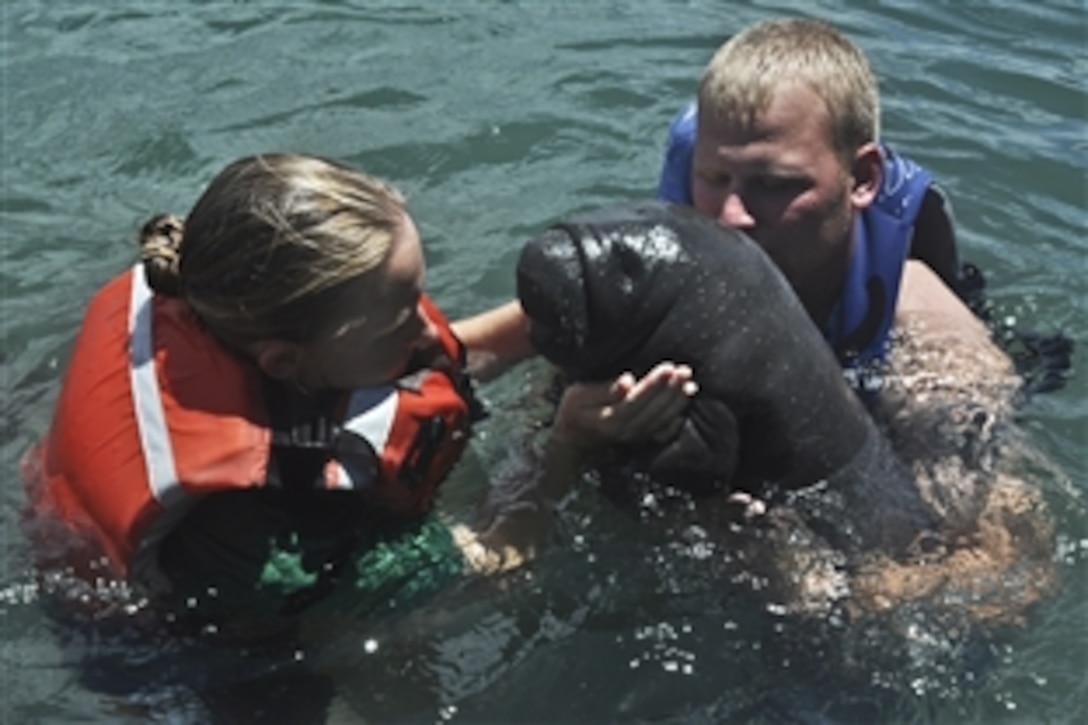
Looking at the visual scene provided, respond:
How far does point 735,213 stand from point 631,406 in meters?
0.84

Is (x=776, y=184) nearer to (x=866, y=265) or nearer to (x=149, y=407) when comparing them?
(x=866, y=265)

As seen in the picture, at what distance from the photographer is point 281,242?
3.69 metres

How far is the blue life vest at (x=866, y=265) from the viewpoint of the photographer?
15.9 ft

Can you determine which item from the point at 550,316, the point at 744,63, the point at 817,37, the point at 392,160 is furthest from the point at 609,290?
the point at 392,160

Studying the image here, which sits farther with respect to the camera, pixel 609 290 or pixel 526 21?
pixel 526 21

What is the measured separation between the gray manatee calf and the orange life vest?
0.41 meters

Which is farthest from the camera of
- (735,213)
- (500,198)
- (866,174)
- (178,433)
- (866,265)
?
(500,198)

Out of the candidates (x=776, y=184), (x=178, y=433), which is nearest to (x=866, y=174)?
(x=776, y=184)

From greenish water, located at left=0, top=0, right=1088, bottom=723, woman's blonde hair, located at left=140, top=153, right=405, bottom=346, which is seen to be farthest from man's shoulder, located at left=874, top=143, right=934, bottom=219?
woman's blonde hair, located at left=140, top=153, right=405, bottom=346

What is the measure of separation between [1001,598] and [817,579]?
0.52 metres

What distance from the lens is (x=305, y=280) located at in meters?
3.72

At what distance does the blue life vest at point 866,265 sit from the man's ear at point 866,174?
0.42 ft

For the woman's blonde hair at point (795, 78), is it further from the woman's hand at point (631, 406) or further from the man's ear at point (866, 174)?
the woman's hand at point (631, 406)

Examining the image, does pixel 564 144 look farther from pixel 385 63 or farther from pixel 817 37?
pixel 817 37
